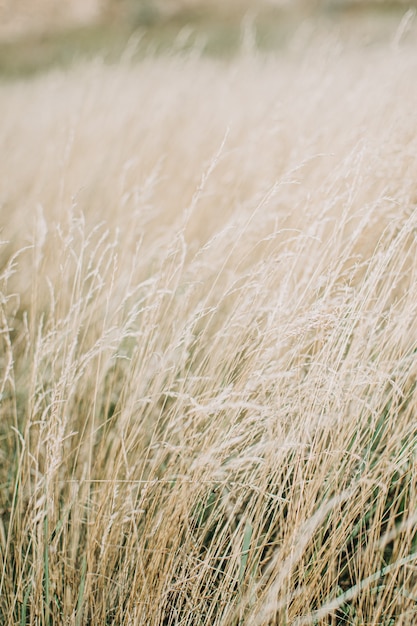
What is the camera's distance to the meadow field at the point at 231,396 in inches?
41.0

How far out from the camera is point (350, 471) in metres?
1.12

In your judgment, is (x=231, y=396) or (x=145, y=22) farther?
(x=145, y=22)

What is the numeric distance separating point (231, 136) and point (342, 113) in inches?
34.5

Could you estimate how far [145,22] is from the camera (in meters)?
15.8

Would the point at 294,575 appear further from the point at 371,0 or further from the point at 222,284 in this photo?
the point at 371,0

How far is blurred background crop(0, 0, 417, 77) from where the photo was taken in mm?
11648

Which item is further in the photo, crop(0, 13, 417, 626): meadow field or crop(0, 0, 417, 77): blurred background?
crop(0, 0, 417, 77): blurred background

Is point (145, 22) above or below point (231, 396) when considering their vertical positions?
above

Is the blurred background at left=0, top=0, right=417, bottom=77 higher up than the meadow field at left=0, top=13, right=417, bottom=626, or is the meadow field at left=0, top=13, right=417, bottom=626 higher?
the blurred background at left=0, top=0, right=417, bottom=77

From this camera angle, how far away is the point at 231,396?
3.96ft

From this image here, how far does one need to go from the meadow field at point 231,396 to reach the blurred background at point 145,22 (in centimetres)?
954

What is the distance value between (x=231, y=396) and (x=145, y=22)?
18.1 meters

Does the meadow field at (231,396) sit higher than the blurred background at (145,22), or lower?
lower

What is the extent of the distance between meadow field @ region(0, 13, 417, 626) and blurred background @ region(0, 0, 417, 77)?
31.3 feet
